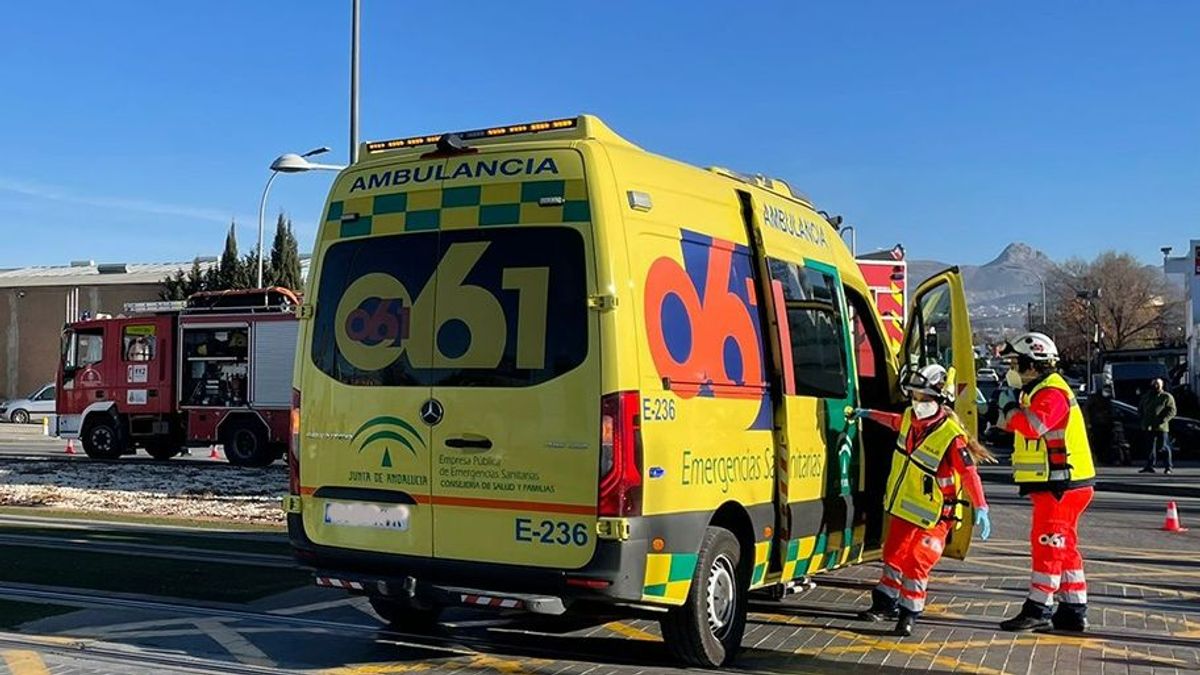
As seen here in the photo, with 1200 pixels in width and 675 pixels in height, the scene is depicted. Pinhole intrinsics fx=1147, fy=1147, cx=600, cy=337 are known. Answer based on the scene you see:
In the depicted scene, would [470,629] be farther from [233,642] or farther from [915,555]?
[915,555]

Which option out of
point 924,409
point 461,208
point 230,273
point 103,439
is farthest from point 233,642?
point 230,273

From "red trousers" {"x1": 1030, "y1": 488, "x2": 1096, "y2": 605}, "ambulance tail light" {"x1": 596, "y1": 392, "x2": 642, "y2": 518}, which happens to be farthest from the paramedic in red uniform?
"ambulance tail light" {"x1": 596, "y1": 392, "x2": 642, "y2": 518}

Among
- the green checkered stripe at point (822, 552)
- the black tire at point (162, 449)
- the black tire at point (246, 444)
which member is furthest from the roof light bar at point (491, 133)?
the black tire at point (162, 449)

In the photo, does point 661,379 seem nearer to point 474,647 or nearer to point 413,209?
point 413,209

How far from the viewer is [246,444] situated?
21.2 meters

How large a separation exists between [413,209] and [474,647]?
266 centimetres

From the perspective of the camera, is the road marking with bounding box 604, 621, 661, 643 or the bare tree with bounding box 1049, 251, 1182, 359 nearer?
the road marking with bounding box 604, 621, 661, 643

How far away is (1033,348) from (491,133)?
394 centimetres

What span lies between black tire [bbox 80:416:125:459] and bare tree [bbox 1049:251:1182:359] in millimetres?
67123

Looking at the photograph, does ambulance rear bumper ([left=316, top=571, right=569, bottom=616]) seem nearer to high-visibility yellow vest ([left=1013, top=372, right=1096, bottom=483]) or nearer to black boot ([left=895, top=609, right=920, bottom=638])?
black boot ([left=895, top=609, right=920, bottom=638])

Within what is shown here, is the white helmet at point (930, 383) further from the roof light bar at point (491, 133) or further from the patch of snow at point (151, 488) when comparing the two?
the patch of snow at point (151, 488)

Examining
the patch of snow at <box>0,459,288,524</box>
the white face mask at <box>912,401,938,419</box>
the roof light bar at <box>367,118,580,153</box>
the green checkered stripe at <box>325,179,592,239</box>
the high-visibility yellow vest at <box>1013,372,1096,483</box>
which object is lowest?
the patch of snow at <box>0,459,288,524</box>

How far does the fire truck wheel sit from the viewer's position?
22.6 m

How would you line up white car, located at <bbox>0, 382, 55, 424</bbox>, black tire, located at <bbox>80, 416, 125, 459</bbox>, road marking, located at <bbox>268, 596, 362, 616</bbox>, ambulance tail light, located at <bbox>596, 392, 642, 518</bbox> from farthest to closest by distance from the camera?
white car, located at <bbox>0, 382, 55, 424</bbox>, black tire, located at <bbox>80, 416, 125, 459</bbox>, road marking, located at <bbox>268, 596, 362, 616</bbox>, ambulance tail light, located at <bbox>596, 392, 642, 518</bbox>
